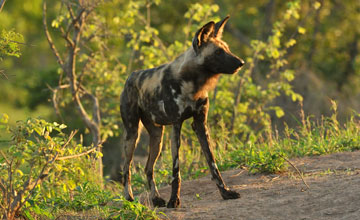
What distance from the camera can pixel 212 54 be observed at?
4.83 meters

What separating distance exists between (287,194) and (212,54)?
4.40 ft

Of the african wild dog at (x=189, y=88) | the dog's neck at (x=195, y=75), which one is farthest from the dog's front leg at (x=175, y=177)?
the dog's neck at (x=195, y=75)

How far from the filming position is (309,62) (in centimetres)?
1895

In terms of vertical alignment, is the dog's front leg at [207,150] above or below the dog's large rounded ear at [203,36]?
below

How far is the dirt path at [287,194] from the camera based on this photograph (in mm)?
4262

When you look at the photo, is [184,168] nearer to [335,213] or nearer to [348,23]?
[335,213]

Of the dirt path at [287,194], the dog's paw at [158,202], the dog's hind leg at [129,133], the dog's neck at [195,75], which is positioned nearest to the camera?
the dirt path at [287,194]

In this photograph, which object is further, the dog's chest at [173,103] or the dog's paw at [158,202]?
the dog's paw at [158,202]

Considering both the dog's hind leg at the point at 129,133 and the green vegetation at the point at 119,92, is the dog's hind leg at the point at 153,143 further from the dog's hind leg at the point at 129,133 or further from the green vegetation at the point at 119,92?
the green vegetation at the point at 119,92

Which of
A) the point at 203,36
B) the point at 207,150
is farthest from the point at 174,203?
the point at 203,36

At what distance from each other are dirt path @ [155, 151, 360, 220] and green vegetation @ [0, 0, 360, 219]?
302 mm

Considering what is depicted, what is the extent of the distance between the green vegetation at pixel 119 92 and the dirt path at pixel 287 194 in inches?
11.9

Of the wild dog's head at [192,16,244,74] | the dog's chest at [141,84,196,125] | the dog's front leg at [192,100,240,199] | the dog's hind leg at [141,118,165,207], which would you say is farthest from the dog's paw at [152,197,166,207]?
the wild dog's head at [192,16,244,74]

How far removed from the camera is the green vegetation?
4.29m
